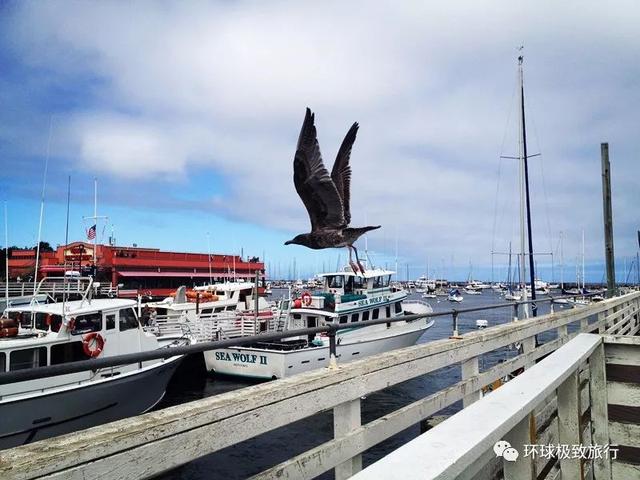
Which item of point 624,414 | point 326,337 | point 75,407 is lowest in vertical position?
point 75,407

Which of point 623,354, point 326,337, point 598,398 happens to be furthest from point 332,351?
point 326,337

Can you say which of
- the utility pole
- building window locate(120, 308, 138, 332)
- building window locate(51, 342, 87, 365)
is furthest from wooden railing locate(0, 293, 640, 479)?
the utility pole

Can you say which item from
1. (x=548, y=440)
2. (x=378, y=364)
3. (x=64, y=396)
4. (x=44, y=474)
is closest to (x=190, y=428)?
(x=44, y=474)

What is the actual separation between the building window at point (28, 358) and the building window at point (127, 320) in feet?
7.13

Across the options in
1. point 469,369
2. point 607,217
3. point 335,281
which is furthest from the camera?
point 335,281

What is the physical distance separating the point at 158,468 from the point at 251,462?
9499 millimetres

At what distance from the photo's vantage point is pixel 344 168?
9.59 metres

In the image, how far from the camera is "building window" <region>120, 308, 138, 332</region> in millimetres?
11836

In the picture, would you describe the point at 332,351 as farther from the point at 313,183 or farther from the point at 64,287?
the point at 64,287

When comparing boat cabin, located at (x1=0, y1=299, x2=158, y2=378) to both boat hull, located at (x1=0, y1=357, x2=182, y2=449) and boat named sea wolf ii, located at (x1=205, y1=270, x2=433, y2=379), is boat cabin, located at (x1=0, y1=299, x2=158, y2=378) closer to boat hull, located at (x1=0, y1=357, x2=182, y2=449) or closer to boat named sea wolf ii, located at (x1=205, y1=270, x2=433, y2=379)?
boat hull, located at (x1=0, y1=357, x2=182, y2=449)

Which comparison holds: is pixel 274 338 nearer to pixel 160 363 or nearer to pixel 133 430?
pixel 133 430

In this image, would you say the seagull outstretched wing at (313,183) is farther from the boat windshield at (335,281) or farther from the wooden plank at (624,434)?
the boat windshield at (335,281)

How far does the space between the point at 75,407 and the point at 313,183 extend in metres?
6.90

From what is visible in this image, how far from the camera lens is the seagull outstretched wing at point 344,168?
9362 mm
